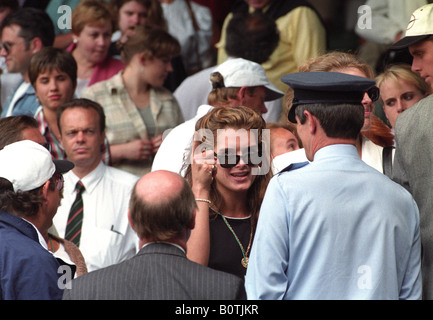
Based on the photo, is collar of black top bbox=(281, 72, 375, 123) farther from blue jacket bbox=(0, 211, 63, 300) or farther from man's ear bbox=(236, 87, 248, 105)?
man's ear bbox=(236, 87, 248, 105)

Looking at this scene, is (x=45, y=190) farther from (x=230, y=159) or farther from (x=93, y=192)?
(x=93, y=192)

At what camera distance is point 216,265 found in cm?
388

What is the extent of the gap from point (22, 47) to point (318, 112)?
4.39 meters

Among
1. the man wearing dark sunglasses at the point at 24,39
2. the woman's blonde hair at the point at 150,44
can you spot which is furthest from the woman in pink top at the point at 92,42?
the woman's blonde hair at the point at 150,44

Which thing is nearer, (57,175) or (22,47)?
(57,175)

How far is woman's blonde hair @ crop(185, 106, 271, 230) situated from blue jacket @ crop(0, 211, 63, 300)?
1.00 metres

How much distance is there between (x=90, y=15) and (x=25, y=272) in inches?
144

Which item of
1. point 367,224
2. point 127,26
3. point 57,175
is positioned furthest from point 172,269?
point 127,26

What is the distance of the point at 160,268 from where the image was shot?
2.98 m

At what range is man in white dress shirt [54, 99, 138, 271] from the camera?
506 centimetres

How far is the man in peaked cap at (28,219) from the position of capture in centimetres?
339

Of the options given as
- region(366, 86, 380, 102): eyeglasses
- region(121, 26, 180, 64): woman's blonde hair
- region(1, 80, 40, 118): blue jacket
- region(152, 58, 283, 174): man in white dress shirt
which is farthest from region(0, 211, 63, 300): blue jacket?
region(1, 80, 40, 118): blue jacket

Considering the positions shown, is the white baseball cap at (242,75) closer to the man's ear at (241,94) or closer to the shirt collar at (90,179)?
the man's ear at (241,94)
